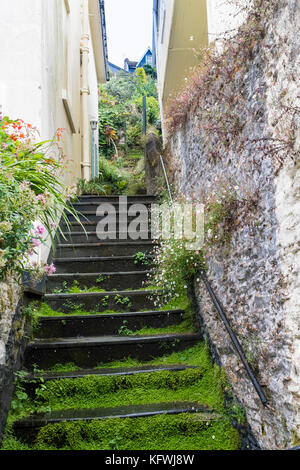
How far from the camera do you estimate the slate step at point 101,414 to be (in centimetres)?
238

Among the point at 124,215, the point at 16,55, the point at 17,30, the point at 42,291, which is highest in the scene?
the point at 17,30

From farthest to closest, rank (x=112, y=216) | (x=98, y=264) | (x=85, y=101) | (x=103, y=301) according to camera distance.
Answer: (x=85, y=101) → (x=112, y=216) → (x=98, y=264) → (x=103, y=301)

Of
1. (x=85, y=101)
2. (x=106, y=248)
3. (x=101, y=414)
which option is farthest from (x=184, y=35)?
(x=101, y=414)

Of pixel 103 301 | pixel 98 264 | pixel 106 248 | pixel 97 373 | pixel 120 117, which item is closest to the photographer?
pixel 97 373

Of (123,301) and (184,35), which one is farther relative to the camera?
(184,35)

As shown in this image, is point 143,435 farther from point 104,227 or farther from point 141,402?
point 104,227

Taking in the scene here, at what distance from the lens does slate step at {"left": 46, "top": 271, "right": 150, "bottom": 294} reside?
3.93m

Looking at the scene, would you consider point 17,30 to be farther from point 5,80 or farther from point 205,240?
point 205,240

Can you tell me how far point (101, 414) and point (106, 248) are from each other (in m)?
2.38

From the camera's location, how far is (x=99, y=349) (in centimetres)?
308

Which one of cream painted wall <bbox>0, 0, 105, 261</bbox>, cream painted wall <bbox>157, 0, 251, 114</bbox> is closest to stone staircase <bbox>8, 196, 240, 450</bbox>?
cream painted wall <bbox>0, 0, 105, 261</bbox>

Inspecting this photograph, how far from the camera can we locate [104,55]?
1093 cm
